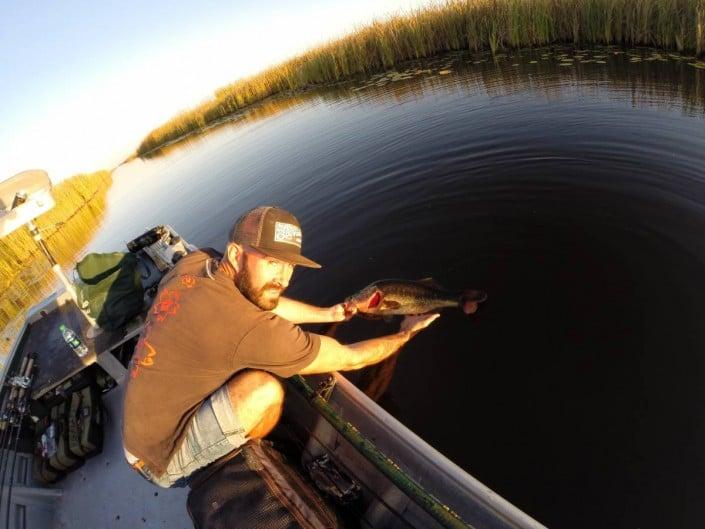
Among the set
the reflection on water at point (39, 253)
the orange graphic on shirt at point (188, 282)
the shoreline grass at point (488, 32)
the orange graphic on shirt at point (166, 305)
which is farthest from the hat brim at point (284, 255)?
the shoreline grass at point (488, 32)

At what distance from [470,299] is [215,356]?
11.7 ft

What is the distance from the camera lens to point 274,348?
2.23 metres

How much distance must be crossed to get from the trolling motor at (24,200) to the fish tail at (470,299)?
4411 millimetres

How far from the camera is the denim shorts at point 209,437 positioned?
2.23 m

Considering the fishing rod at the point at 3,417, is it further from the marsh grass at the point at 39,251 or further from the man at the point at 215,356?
the marsh grass at the point at 39,251

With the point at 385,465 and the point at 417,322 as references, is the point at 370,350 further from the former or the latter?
the point at 417,322

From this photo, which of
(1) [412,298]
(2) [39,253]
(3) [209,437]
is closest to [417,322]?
(1) [412,298]

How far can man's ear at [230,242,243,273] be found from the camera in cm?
Answer: 238

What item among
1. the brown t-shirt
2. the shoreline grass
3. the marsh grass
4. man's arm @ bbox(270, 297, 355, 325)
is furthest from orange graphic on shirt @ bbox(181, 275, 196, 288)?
the shoreline grass

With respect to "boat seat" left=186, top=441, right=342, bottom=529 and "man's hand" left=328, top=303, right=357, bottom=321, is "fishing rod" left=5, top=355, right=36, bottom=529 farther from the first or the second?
"man's hand" left=328, top=303, right=357, bottom=321

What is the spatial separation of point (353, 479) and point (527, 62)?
16.0 metres

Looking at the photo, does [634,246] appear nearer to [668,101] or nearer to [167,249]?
[668,101]

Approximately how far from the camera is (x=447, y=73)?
52.0 feet

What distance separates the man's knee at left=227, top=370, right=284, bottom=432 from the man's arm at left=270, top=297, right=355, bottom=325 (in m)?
1.20
